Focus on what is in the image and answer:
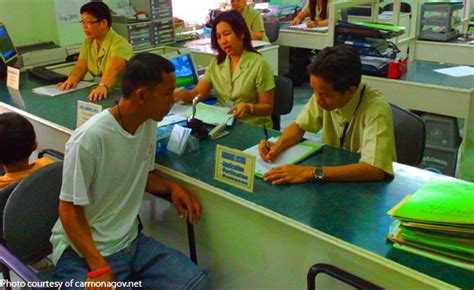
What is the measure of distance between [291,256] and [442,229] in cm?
44

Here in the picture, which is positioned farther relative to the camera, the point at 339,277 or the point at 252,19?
the point at 252,19

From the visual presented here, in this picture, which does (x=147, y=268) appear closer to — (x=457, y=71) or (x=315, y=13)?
(x=457, y=71)

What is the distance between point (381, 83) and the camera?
281cm

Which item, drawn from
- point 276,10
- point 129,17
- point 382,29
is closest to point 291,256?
point 382,29

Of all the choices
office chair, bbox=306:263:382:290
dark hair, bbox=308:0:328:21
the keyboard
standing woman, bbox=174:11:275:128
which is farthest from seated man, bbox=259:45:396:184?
dark hair, bbox=308:0:328:21

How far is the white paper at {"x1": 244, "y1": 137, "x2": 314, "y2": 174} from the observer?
155 cm

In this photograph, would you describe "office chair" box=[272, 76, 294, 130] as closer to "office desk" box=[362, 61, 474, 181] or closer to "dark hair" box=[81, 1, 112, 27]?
"office desk" box=[362, 61, 474, 181]

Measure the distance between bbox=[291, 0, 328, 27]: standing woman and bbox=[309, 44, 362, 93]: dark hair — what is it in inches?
127

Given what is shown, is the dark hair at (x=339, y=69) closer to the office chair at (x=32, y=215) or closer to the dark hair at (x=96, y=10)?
the office chair at (x=32, y=215)

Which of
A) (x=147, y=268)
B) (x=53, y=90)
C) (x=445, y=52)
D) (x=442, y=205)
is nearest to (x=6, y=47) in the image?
(x=53, y=90)

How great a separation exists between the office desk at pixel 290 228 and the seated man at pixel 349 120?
4cm

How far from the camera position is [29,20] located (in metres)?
3.29

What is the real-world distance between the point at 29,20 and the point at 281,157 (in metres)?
2.50

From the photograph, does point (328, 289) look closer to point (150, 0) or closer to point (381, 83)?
point (381, 83)
